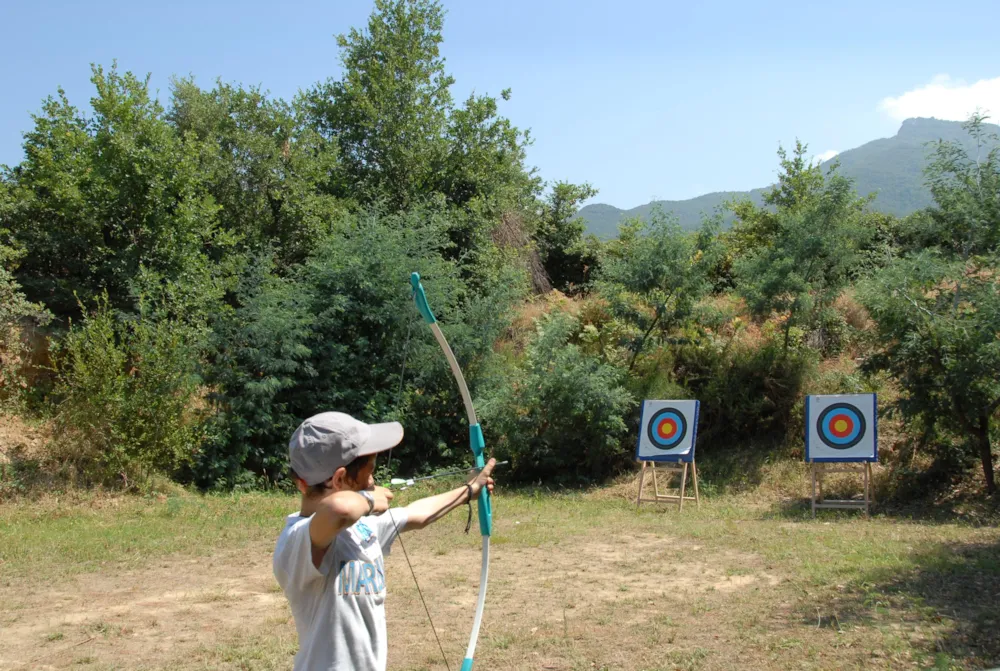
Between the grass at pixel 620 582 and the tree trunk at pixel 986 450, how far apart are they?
4.39 ft

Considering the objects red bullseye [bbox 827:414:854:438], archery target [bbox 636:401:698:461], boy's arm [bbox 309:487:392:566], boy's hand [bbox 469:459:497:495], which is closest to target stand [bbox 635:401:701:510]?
archery target [bbox 636:401:698:461]

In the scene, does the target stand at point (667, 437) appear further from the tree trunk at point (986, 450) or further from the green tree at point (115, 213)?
the green tree at point (115, 213)

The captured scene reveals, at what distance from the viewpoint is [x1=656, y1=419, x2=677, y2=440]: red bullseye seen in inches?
397

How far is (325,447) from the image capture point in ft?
6.34

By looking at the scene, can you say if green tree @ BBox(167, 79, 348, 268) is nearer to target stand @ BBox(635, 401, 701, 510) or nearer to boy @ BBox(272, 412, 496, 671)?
target stand @ BBox(635, 401, 701, 510)

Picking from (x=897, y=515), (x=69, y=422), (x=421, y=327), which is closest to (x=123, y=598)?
(x=69, y=422)

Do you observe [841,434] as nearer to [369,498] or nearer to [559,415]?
[559,415]

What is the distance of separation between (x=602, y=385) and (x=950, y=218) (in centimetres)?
461

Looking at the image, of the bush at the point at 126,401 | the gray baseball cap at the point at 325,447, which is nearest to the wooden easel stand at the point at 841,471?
the bush at the point at 126,401

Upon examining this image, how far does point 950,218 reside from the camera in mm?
9883

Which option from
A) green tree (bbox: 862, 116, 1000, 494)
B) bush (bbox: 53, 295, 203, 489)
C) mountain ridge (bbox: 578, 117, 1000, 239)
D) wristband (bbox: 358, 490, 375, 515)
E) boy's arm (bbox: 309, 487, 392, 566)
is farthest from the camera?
mountain ridge (bbox: 578, 117, 1000, 239)

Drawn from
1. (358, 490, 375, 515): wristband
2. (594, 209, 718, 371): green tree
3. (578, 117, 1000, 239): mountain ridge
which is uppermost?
(578, 117, 1000, 239): mountain ridge

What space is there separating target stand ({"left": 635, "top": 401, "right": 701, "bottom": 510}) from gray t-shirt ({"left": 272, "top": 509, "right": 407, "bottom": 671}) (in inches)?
312

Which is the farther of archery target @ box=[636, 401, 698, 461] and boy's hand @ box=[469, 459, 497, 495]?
archery target @ box=[636, 401, 698, 461]
